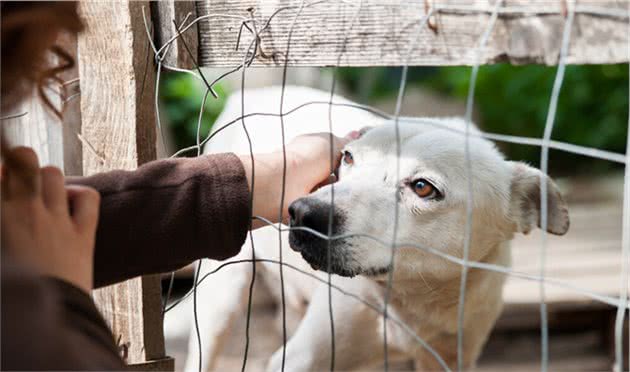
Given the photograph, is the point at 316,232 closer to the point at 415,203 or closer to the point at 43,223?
the point at 415,203

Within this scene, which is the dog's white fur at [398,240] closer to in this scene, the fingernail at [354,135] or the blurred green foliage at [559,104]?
the fingernail at [354,135]

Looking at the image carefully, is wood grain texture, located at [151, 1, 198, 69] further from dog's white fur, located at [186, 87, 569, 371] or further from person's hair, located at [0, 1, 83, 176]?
person's hair, located at [0, 1, 83, 176]

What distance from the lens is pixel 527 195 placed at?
2471 millimetres

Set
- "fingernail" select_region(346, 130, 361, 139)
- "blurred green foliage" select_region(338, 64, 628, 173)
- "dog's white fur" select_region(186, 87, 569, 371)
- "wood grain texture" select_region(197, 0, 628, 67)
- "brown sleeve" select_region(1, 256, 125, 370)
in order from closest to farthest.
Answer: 1. "brown sleeve" select_region(1, 256, 125, 370)
2. "wood grain texture" select_region(197, 0, 628, 67)
3. "dog's white fur" select_region(186, 87, 569, 371)
4. "fingernail" select_region(346, 130, 361, 139)
5. "blurred green foliage" select_region(338, 64, 628, 173)

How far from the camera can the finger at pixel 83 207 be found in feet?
4.58

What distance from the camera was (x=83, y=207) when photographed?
142 centimetres

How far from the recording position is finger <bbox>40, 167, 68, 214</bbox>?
1348mm

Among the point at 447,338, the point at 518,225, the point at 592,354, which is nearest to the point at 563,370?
the point at 592,354

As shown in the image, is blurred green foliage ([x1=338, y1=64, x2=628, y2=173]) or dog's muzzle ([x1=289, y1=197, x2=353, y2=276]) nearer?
dog's muzzle ([x1=289, y1=197, x2=353, y2=276])

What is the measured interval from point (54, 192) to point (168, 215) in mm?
398

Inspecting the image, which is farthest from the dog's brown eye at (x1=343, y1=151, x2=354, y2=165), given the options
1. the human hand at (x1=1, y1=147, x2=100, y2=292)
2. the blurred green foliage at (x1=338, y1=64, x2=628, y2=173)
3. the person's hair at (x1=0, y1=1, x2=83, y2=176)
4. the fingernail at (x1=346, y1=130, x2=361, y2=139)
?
the blurred green foliage at (x1=338, y1=64, x2=628, y2=173)

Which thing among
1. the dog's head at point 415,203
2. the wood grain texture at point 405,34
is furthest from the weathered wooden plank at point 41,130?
the dog's head at point 415,203

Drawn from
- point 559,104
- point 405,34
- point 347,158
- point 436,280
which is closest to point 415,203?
point 347,158

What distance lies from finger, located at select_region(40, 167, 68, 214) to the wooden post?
0.71 metres
